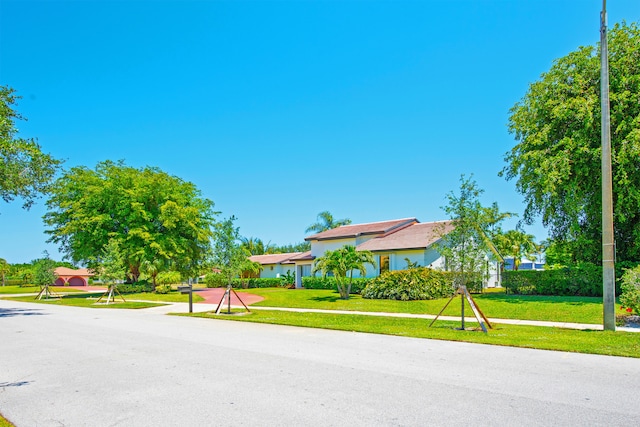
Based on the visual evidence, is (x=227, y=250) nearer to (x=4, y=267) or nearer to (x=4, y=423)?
(x=4, y=423)

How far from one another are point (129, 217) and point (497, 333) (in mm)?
34524

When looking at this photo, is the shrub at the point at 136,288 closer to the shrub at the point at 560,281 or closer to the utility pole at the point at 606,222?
the shrub at the point at 560,281

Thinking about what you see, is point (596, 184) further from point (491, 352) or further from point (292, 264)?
point (292, 264)

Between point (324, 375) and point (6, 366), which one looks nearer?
point (324, 375)

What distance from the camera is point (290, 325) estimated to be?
51.1ft

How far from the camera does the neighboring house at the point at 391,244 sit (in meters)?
29.6

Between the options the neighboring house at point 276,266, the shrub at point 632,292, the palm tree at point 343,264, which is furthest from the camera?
the neighboring house at point 276,266

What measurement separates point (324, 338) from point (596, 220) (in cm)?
1883

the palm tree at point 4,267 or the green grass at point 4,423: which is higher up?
the green grass at point 4,423

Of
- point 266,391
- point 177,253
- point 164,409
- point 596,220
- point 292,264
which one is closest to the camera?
point 164,409

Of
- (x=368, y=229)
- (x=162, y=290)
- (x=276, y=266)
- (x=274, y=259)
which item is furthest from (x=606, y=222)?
(x=274, y=259)

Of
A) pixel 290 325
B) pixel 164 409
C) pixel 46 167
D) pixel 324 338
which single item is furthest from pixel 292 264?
pixel 164 409

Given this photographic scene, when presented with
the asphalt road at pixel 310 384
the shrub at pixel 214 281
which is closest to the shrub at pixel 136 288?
the shrub at pixel 214 281

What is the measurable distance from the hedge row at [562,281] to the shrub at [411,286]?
3.67 m
